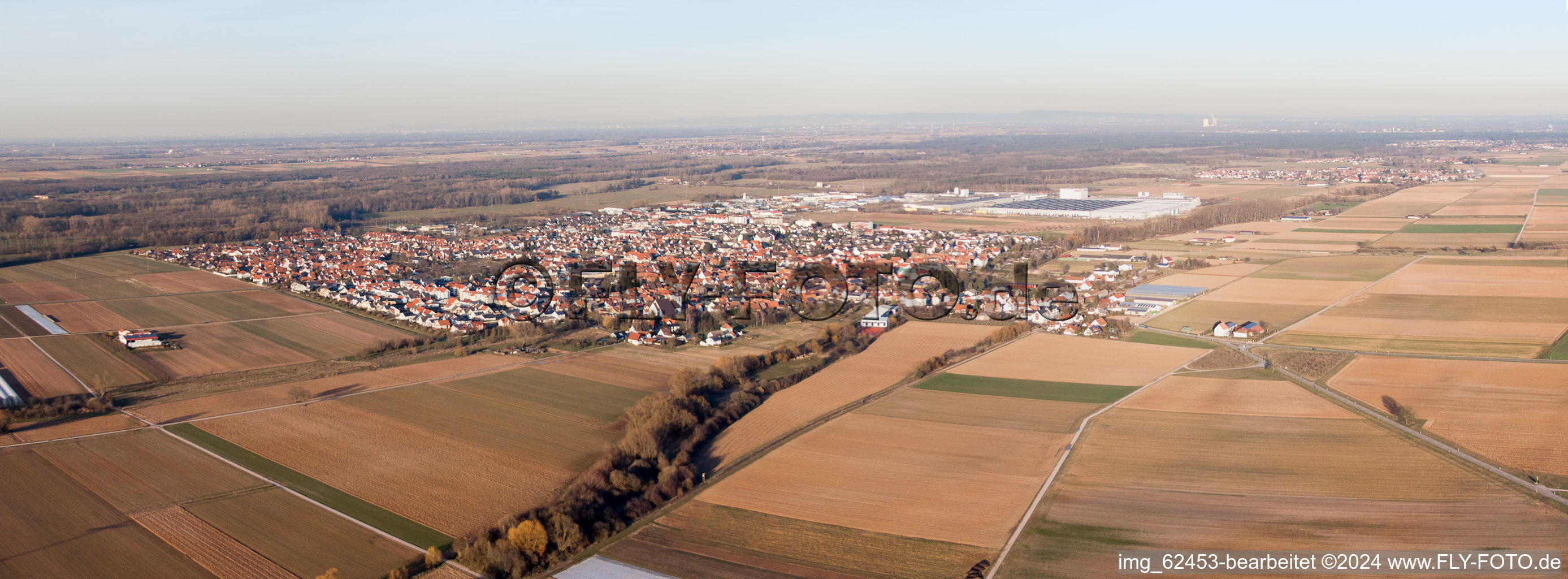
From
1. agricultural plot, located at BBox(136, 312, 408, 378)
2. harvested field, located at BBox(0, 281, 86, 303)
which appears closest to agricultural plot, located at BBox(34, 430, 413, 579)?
agricultural plot, located at BBox(136, 312, 408, 378)

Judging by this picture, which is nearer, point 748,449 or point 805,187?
point 748,449

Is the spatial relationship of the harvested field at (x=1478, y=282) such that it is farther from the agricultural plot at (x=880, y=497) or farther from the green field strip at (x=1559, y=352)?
the agricultural plot at (x=880, y=497)

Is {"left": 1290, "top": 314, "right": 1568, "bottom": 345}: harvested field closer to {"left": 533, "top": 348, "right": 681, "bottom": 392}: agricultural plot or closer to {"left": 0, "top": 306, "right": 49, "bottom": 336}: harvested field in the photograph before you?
{"left": 533, "top": 348, "right": 681, "bottom": 392}: agricultural plot

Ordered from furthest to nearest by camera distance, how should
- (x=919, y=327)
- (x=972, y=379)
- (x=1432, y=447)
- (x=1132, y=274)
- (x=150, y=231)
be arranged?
(x=150, y=231)
(x=1132, y=274)
(x=919, y=327)
(x=972, y=379)
(x=1432, y=447)

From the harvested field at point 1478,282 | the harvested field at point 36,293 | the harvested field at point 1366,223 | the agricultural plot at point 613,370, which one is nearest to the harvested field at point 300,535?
the agricultural plot at point 613,370

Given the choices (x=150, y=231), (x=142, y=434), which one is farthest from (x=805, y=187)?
(x=142, y=434)

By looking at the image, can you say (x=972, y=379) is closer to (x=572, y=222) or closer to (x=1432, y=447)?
(x=1432, y=447)
